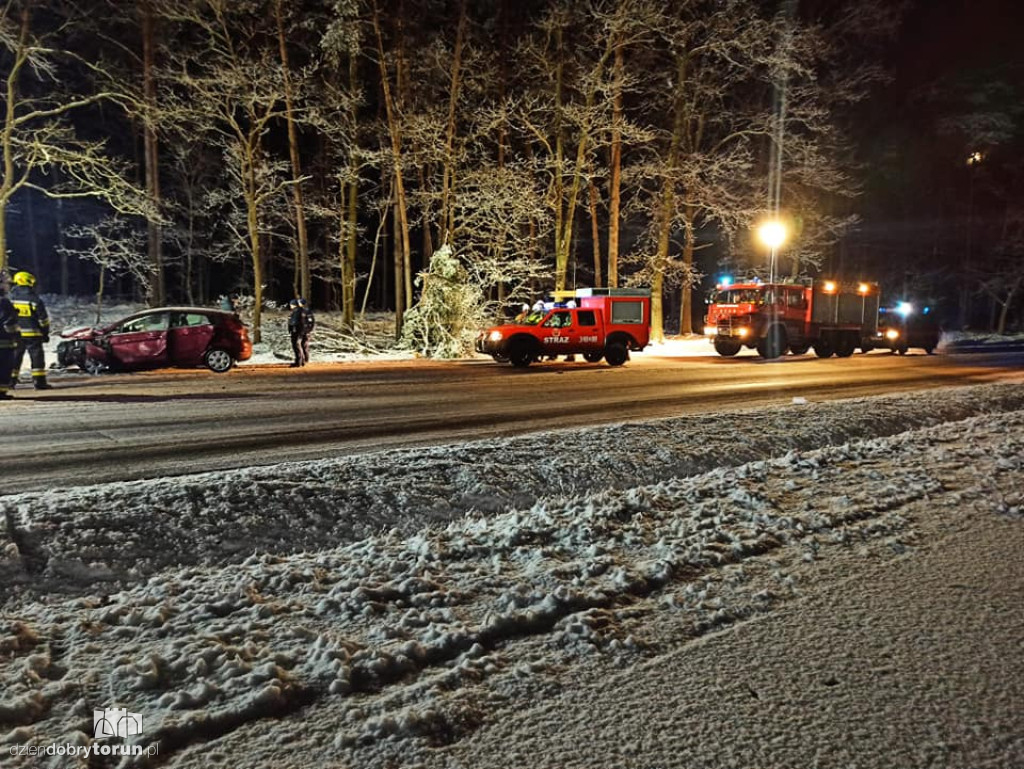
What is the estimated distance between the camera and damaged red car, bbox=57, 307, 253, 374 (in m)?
15.3

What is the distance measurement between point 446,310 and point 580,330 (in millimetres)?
4970

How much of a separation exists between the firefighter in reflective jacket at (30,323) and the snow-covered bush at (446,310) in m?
12.1

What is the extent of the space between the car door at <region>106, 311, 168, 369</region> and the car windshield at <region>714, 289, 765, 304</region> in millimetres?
18751

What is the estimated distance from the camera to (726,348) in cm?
2553

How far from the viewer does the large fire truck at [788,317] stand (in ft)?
80.9

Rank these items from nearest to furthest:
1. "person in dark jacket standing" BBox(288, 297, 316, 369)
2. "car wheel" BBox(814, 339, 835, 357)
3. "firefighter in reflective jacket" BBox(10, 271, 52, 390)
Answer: "firefighter in reflective jacket" BBox(10, 271, 52, 390) < "person in dark jacket standing" BBox(288, 297, 316, 369) < "car wheel" BBox(814, 339, 835, 357)

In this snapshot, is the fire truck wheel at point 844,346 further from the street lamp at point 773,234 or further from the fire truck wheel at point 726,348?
the fire truck wheel at point 726,348

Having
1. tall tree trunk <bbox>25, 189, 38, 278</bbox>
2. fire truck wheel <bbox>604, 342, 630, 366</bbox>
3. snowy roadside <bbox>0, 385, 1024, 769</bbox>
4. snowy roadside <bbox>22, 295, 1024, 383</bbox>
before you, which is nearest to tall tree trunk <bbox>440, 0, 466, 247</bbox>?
snowy roadside <bbox>22, 295, 1024, 383</bbox>

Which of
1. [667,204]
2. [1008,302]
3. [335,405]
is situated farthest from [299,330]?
[1008,302]

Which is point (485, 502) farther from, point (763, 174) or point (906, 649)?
point (763, 174)

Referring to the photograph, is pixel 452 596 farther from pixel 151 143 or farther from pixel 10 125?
pixel 151 143

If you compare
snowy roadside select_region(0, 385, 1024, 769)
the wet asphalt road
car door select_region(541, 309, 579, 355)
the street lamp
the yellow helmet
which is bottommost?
snowy roadside select_region(0, 385, 1024, 769)

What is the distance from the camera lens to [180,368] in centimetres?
1684

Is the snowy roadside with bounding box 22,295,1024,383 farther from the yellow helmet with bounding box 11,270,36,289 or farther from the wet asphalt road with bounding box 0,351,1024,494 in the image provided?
the wet asphalt road with bounding box 0,351,1024,494
